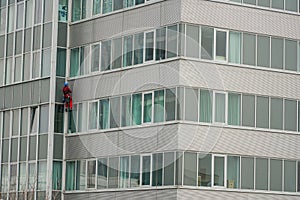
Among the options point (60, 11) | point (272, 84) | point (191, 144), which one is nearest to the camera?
point (191, 144)

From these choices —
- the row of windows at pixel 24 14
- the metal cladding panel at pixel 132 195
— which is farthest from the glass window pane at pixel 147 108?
the row of windows at pixel 24 14

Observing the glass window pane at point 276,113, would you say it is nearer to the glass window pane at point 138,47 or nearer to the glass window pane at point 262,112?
the glass window pane at point 262,112

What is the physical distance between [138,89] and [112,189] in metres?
4.89

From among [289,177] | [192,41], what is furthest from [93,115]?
[289,177]

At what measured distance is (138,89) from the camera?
43.7m

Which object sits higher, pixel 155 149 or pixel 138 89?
pixel 138 89

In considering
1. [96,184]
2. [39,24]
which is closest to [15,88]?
[39,24]

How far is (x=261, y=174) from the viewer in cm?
4328

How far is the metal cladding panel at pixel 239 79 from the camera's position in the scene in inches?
1649

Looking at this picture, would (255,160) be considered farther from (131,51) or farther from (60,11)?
(60,11)

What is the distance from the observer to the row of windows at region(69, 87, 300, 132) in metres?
41.8

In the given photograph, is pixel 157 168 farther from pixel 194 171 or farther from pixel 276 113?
pixel 276 113

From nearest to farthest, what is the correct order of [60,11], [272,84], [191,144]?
[191,144] < [272,84] < [60,11]

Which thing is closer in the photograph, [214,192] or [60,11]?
[214,192]
